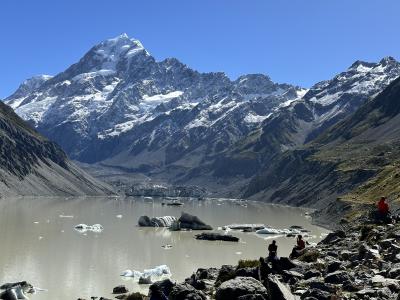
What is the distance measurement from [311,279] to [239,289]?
6288 mm

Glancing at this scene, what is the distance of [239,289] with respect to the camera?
90.1 ft

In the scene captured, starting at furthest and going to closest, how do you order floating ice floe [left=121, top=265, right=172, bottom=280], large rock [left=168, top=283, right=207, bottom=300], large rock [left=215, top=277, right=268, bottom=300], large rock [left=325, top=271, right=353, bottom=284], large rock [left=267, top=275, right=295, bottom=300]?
1. floating ice floe [left=121, top=265, right=172, bottom=280]
2. large rock [left=325, top=271, right=353, bottom=284]
3. large rock [left=168, top=283, right=207, bottom=300]
4. large rock [left=215, top=277, right=268, bottom=300]
5. large rock [left=267, top=275, right=295, bottom=300]

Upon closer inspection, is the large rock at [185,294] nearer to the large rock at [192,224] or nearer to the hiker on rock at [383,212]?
the hiker on rock at [383,212]

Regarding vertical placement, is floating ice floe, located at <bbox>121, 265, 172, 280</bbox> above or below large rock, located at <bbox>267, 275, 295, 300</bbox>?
below

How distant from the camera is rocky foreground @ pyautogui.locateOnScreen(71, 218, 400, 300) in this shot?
2648 cm

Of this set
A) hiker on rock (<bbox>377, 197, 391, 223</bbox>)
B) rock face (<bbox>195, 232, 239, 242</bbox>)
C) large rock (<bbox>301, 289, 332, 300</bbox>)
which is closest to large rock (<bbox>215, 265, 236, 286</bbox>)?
large rock (<bbox>301, 289, 332, 300</bbox>)

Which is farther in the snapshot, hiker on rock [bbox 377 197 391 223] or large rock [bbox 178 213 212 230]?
large rock [bbox 178 213 212 230]

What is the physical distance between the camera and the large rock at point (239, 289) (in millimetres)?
27219

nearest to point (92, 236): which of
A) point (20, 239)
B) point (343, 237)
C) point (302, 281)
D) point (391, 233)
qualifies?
point (20, 239)

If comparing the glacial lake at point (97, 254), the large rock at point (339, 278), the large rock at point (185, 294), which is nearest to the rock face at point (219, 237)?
the glacial lake at point (97, 254)

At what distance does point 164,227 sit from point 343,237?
260 ft

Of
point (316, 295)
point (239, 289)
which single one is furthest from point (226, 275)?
point (316, 295)

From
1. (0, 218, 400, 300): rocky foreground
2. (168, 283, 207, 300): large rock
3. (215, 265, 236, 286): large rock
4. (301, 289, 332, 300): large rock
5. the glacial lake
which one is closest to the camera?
(301, 289, 332, 300): large rock

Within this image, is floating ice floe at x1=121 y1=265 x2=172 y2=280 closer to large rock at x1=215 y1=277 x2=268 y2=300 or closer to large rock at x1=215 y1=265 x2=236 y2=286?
large rock at x1=215 y1=265 x2=236 y2=286
